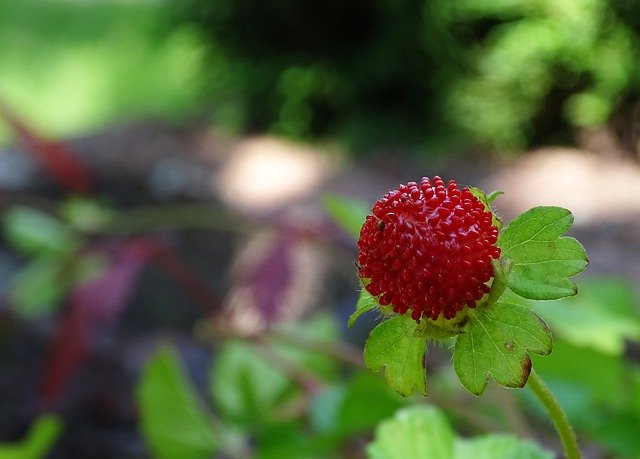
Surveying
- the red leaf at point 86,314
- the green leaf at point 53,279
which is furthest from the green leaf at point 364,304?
the green leaf at point 53,279

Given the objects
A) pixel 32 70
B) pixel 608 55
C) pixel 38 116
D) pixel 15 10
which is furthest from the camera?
pixel 15 10

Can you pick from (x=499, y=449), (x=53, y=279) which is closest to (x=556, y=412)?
(x=499, y=449)

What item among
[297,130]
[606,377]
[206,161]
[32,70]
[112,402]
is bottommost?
[112,402]

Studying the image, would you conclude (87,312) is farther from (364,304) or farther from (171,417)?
(364,304)

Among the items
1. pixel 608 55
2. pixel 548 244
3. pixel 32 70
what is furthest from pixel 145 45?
pixel 548 244

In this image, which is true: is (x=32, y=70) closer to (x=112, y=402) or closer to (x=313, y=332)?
(x=112, y=402)

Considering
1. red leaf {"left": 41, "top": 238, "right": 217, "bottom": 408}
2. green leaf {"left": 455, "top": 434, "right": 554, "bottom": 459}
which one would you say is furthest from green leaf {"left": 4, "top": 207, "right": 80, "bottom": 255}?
green leaf {"left": 455, "top": 434, "right": 554, "bottom": 459}
